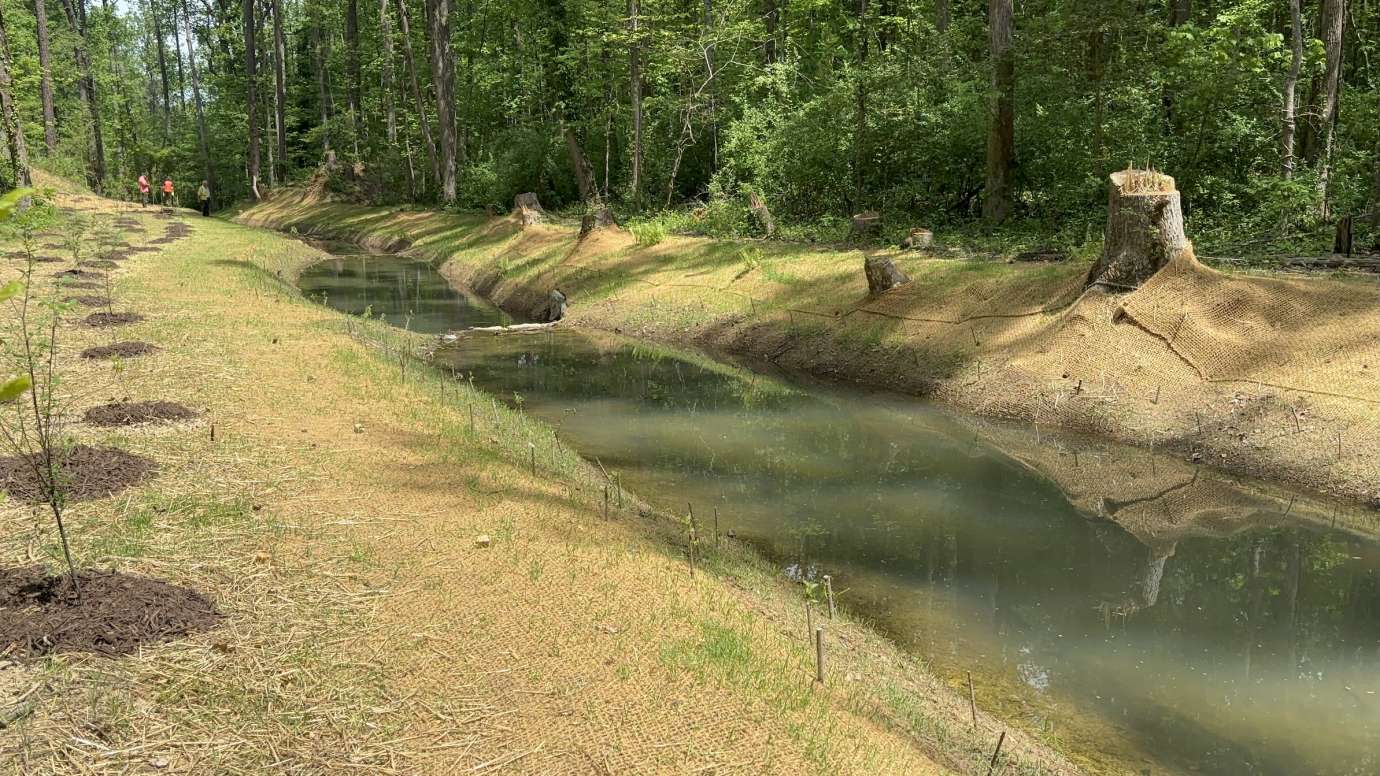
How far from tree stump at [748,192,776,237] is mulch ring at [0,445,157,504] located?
16.2m

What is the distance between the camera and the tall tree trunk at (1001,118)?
17.7 metres

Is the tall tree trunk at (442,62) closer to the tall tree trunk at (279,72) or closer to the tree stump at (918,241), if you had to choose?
the tall tree trunk at (279,72)

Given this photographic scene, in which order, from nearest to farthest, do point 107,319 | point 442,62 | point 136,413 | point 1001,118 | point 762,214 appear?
point 136,413 < point 107,319 < point 1001,118 < point 762,214 < point 442,62

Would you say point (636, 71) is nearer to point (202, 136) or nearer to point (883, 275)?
point (883, 275)

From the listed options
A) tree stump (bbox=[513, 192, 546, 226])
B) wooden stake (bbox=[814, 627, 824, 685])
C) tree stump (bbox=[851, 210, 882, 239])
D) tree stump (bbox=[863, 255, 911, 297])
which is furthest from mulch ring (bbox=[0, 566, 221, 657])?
tree stump (bbox=[513, 192, 546, 226])

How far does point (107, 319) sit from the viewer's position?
12.2 m

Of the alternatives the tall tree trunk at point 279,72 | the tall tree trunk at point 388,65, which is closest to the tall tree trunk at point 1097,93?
the tall tree trunk at point 388,65

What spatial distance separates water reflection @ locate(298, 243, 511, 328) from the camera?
66.4 ft

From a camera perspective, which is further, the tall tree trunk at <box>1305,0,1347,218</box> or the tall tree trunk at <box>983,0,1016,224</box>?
the tall tree trunk at <box>983,0,1016,224</box>

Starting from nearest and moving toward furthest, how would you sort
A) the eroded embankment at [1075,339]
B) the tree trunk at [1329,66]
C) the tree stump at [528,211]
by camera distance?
the eroded embankment at [1075,339]
the tree trunk at [1329,66]
the tree stump at [528,211]

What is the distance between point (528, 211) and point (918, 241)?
44.7ft

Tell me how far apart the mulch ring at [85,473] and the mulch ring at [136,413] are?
2.93ft

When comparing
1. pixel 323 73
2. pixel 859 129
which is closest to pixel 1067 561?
pixel 859 129

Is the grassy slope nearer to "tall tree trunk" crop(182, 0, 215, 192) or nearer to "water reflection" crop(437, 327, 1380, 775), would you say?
"water reflection" crop(437, 327, 1380, 775)
